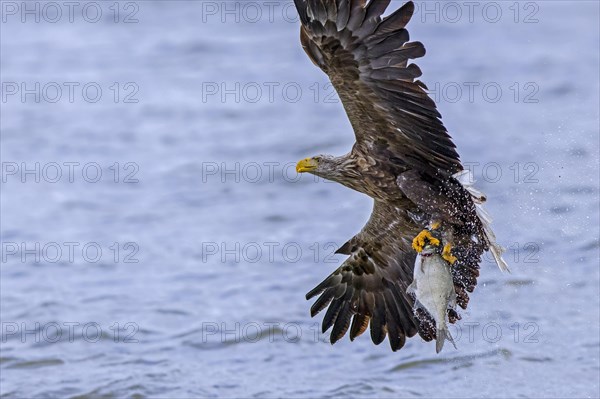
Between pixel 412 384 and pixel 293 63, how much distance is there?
22.8 feet

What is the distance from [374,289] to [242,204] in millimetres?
4015

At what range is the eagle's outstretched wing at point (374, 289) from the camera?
7.69m

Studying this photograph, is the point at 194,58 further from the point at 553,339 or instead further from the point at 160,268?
the point at 553,339

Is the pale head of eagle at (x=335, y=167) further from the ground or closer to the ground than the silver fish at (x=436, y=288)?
further from the ground

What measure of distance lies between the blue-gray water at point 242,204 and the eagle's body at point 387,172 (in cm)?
86

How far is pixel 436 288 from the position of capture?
648cm

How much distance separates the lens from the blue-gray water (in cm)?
879
